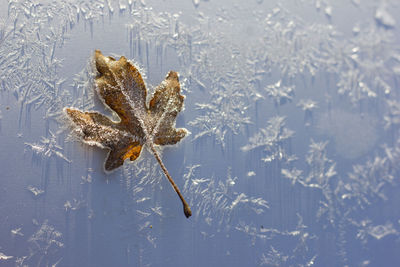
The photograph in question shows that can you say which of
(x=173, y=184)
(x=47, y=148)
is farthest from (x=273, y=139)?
(x=47, y=148)

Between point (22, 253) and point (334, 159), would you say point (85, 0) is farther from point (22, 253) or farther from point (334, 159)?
point (334, 159)

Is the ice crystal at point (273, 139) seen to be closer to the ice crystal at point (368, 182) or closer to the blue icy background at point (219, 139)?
the blue icy background at point (219, 139)

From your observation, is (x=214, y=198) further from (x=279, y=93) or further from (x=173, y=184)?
(x=279, y=93)

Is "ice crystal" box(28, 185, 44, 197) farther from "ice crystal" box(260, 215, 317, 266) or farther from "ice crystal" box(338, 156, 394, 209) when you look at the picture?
"ice crystal" box(338, 156, 394, 209)

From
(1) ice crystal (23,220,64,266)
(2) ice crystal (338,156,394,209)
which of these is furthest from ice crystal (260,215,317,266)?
(1) ice crystal (23,220,64,266)

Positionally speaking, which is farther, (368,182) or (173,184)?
(368,182)
